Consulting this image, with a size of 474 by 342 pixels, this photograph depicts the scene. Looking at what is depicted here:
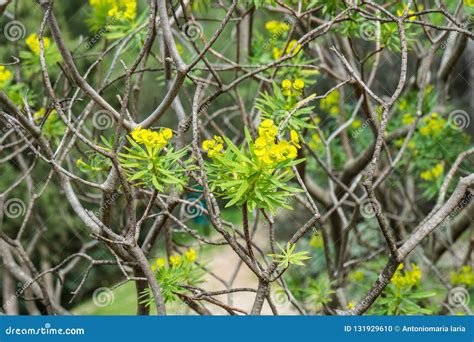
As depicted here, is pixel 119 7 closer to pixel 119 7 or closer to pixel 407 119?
pixel 119 7

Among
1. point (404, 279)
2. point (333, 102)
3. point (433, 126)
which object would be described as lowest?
point (404, 279)

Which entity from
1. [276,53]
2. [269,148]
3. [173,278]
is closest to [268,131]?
[269,148]

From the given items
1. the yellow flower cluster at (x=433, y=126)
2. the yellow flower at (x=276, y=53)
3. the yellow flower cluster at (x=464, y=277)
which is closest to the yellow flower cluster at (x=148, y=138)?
the yellow flower at (x=276, y=53)

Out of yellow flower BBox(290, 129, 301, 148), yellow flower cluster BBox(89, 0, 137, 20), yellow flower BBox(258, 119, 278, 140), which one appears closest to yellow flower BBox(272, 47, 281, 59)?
yellow flower cluster BBox(89, 0, 137, 20)

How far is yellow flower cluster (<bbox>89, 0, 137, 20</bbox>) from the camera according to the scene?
2.73m

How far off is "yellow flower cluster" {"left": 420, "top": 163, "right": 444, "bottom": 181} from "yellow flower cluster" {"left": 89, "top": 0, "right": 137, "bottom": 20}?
5.70 ft

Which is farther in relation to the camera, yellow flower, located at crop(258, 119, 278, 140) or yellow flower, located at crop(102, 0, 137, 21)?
yellow flower, located at crop(102, 0, 137, 21)

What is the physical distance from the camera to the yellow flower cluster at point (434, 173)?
3.47m

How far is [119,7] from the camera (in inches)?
124

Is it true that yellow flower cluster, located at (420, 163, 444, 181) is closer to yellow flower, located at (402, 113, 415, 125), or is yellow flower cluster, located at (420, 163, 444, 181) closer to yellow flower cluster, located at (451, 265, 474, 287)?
yellow flower, located at (402, 113, 415, 125)

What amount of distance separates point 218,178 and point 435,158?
7.08 ft

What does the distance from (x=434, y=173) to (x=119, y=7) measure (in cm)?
183

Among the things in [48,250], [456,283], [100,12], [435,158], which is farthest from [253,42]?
[48,250]

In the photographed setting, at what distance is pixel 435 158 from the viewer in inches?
139
